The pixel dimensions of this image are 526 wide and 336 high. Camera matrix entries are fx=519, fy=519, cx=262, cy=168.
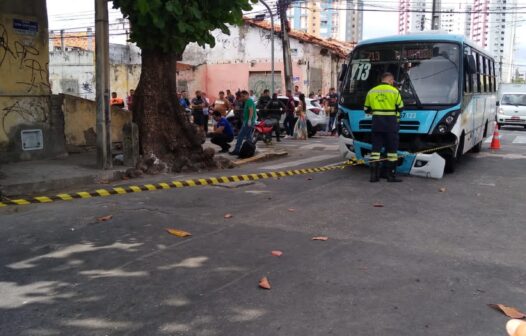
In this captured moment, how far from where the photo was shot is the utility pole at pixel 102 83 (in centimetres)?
951

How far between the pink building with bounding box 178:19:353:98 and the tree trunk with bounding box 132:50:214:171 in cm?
2128

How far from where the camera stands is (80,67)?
110 feet

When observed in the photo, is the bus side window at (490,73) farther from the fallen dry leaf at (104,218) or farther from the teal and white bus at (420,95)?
the fallen dry leaf at (104,218)

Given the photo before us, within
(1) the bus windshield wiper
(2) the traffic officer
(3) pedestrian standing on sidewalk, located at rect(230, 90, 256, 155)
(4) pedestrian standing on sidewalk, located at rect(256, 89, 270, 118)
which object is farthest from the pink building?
(2) the traffic officer

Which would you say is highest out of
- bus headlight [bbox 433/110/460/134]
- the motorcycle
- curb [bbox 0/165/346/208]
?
bus headlight [bbox 433/110/460/134]

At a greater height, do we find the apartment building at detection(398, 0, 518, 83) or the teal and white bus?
the apartment building at detection(398, 0, 518, 83)

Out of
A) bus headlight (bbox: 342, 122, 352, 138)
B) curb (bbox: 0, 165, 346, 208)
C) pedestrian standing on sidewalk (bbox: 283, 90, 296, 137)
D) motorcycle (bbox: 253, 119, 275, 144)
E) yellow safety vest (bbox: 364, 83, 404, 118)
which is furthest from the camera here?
pedestrian standing on sidewalk (bbox: 283, 90, 296, 137)

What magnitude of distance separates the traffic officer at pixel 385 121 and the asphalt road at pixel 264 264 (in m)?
0.95

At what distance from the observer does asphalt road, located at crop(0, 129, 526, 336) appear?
12.3 ft

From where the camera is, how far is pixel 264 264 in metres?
4.93

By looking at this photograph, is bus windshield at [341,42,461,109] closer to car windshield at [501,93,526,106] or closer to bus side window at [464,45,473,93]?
bus side window at [464,45,473,93]

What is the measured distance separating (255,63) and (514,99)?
1536 cm

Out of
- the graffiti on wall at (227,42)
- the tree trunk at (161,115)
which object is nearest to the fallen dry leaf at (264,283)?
the tree trunk at (161,115)

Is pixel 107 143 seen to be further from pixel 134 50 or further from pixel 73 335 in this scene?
pixel 134 50
